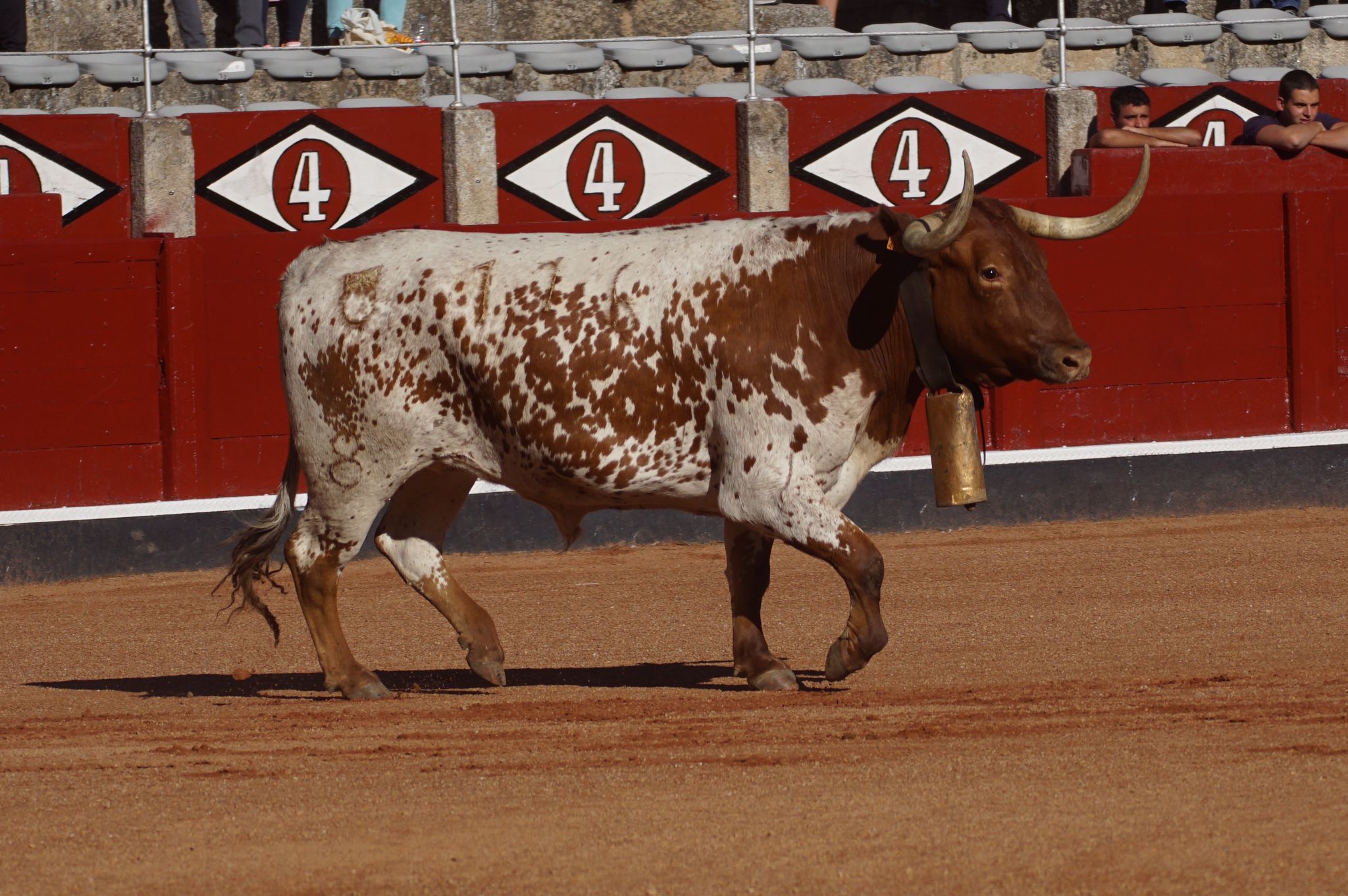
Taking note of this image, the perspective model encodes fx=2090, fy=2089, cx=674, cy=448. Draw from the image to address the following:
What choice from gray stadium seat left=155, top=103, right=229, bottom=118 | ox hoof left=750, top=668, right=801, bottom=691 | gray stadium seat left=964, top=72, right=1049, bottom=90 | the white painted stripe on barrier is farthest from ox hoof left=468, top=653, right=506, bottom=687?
gray stadium seat left=964, top=72, right=1049, bottom=90

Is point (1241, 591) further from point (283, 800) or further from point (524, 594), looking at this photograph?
point (283, 800)

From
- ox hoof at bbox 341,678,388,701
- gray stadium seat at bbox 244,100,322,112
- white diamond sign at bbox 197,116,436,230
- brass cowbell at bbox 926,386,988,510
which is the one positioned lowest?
ox hoof at bbox 341,678,388,701

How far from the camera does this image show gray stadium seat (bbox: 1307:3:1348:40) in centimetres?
1403

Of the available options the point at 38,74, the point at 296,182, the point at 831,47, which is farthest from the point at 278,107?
the point at 831,47

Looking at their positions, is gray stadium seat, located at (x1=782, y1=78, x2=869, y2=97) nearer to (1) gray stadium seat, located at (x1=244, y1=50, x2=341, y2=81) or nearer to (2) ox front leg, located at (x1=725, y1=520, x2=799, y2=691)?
(1) gray stadium seat, located at (x1=244, y1=50, x2=341, y2=81)

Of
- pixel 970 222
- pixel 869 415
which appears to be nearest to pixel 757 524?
pixel 869 415

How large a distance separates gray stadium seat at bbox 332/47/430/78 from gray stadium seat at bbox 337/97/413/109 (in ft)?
0.88

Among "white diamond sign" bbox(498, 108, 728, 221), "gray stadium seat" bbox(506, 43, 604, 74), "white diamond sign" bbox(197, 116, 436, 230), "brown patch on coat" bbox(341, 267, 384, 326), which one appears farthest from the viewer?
"gray stadium seat" bbox(506, 43, 604, 74)

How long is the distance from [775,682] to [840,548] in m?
0.59

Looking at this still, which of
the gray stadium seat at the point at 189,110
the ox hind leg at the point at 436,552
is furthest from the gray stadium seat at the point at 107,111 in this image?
the ox hind leg at the point at 436,552

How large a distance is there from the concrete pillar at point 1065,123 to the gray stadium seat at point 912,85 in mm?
595

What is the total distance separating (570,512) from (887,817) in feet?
7.27

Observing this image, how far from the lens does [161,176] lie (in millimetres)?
11375

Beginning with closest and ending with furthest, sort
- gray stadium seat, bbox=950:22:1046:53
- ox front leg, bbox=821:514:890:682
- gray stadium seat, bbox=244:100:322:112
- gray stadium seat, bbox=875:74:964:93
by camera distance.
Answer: ox front leg, bbox=821:514:890:682, gray stadium seat, bbox=244:100:322:112, gray stadium seat, bbox=875:74:964:93, gray stadium seat, bbox=950:22:1046:53
